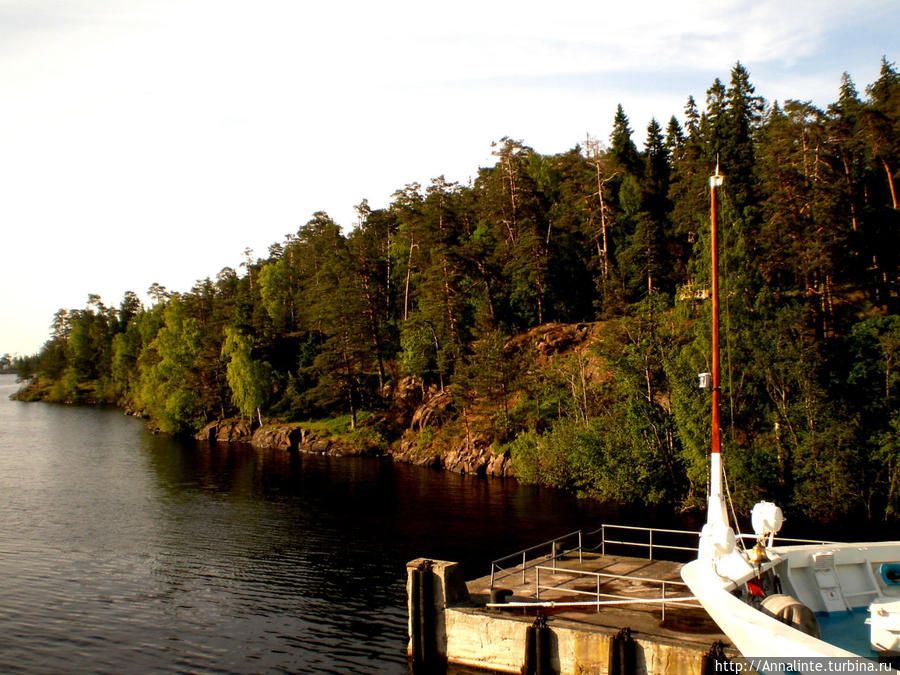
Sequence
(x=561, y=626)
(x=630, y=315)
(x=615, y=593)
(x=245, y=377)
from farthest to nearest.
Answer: (x=245, y=377), (x=630, y=315), (x=615, y=593), (x=561, y=626)

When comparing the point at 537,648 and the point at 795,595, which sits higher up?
the point at 795,595

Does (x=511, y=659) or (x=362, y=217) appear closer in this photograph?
(x=511, y=659)

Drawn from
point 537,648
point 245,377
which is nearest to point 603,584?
point 537,648

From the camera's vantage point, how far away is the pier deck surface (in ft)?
60.5

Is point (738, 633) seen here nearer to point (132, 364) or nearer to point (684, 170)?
point (684, 170)

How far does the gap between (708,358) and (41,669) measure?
35.8 metres

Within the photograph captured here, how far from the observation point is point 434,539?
121ft

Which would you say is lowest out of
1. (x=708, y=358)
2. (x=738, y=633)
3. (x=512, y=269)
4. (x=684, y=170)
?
(x=738, y=633)

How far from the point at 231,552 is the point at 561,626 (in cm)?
2191

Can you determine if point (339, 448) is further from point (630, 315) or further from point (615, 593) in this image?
point (615, 593)

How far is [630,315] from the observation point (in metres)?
58.2

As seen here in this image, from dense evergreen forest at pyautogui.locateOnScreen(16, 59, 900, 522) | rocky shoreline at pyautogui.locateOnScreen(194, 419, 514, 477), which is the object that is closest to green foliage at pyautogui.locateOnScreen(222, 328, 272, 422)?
dense evergreen forest at pyautogui.locateOnScreen(16, 59, 900, 522)

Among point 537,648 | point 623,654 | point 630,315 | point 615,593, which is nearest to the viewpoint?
point 623,654

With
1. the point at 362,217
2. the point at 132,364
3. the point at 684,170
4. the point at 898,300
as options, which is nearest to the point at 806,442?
the point at 898,300
